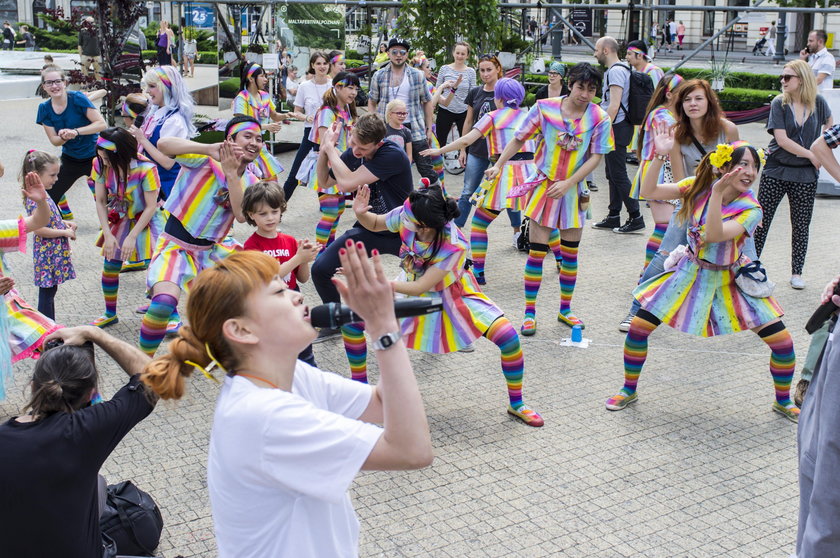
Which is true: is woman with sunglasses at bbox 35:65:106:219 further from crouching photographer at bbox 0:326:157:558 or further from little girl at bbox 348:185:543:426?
crouching photographer at bbox 0:326:157:558

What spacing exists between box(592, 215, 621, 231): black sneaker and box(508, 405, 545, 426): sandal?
5.01 meters

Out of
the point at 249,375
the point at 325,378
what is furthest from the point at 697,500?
the point at 249,375

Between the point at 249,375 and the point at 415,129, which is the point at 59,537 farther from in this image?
the point at 415,129

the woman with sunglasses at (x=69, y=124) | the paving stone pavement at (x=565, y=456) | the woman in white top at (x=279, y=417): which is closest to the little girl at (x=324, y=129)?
the paving stone pavement at (x=565, y=456)

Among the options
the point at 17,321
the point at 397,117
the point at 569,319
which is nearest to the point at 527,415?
the point at 569,319

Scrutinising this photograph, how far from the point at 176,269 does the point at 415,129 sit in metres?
5.45

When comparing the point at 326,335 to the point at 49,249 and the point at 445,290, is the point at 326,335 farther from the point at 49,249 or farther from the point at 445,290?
the point at 49,249

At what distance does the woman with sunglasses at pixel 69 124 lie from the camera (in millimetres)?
9102

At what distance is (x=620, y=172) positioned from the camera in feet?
32.1

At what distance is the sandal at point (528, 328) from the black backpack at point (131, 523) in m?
3.46

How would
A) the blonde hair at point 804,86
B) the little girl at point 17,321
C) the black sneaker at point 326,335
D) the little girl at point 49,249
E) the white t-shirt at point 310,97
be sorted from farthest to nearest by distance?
the white t-shirt at point 310,97 < the blonde hair at point 804,86 < the black sneaker at point 326,335 < the little girl at point 49,249 < the little girl at point 17,321

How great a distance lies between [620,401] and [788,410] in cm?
94

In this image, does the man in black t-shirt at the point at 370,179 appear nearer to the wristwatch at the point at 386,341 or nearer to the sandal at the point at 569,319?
the sandal at the point at 569,319

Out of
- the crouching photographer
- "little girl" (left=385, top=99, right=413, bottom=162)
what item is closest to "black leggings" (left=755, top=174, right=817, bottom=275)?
"little girl" (left=385, top=99, right=413, bottom=162)
